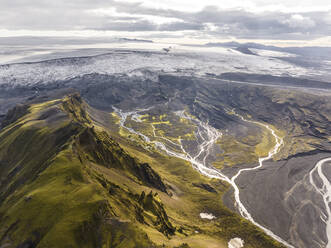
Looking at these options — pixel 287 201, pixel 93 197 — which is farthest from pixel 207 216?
pixel 93 197

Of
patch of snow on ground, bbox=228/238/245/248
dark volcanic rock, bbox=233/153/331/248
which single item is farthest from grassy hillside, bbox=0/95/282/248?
dark volcanic rock, bbox=233/153/331/248

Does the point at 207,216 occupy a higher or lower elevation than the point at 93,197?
lower

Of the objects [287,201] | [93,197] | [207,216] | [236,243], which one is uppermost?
[93,197]

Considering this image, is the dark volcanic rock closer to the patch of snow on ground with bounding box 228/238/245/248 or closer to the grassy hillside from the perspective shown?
the grassy hillside

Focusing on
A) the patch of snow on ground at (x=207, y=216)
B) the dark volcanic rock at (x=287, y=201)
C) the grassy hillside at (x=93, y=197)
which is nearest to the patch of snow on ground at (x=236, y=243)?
the grassy hillside at (x=93, y=197)

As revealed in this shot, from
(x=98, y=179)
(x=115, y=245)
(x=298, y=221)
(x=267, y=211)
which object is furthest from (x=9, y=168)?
(x=298, y=221)

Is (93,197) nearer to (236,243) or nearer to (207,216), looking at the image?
(236,243)

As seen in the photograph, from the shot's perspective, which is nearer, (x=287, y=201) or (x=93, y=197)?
(x=93, y=197)

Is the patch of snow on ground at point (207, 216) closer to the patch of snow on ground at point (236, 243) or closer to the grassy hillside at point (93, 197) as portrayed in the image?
the grassy hillside at point (93, 197)

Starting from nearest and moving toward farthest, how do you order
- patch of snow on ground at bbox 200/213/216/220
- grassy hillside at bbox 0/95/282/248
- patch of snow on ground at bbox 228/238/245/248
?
grassy hillside at bbox 0/95/282/248
patch of snow on ground at bbox 228/238/245/248
patch of snow on ground at bbox 200/213/216/220

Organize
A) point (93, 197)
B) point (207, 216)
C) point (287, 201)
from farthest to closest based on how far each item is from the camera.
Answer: point (287, 201)
point (207, 216)
point (93, 197)
